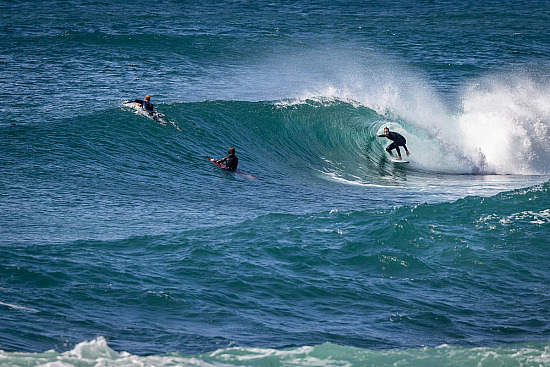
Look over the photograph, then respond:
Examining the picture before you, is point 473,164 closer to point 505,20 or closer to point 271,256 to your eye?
point 271,256

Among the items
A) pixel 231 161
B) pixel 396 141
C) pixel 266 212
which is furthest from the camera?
pixel 396 141

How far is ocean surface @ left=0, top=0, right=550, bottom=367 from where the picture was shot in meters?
8.87

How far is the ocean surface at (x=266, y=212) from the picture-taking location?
8867 millimetres

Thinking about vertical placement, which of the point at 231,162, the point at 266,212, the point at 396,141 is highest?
the point at 396,141

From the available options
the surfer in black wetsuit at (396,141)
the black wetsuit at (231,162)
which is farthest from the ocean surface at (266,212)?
the surfer in black wetsuit at (396,141)

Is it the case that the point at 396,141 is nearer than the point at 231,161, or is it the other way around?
the point at 231,161

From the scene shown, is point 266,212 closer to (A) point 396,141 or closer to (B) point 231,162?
(B) point 231,162

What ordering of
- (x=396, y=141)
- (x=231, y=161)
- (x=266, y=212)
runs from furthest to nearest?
(x=396, y=141) < (x=231, y=161) < (x=266, y=212)

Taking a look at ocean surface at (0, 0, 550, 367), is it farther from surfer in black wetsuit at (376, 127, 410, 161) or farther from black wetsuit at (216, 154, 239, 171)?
surfer in black wetsuit at (376, 127, 410, 161)

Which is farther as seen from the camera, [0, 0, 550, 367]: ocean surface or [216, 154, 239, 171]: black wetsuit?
[216, 154, 239, 171]: black wetsuit

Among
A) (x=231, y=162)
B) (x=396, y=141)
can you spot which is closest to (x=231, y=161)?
(x=231, y=162)

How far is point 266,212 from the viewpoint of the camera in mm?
14656

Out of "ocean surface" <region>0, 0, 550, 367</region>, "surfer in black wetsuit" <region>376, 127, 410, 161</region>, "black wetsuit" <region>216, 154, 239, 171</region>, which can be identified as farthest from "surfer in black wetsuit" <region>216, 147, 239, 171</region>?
"surfer in black wetsuit" <region>376, 127, 410, 161</region>

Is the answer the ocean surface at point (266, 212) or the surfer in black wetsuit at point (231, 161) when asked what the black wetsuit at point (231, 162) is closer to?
the surfer in black wetsuit at point (231, 161)
